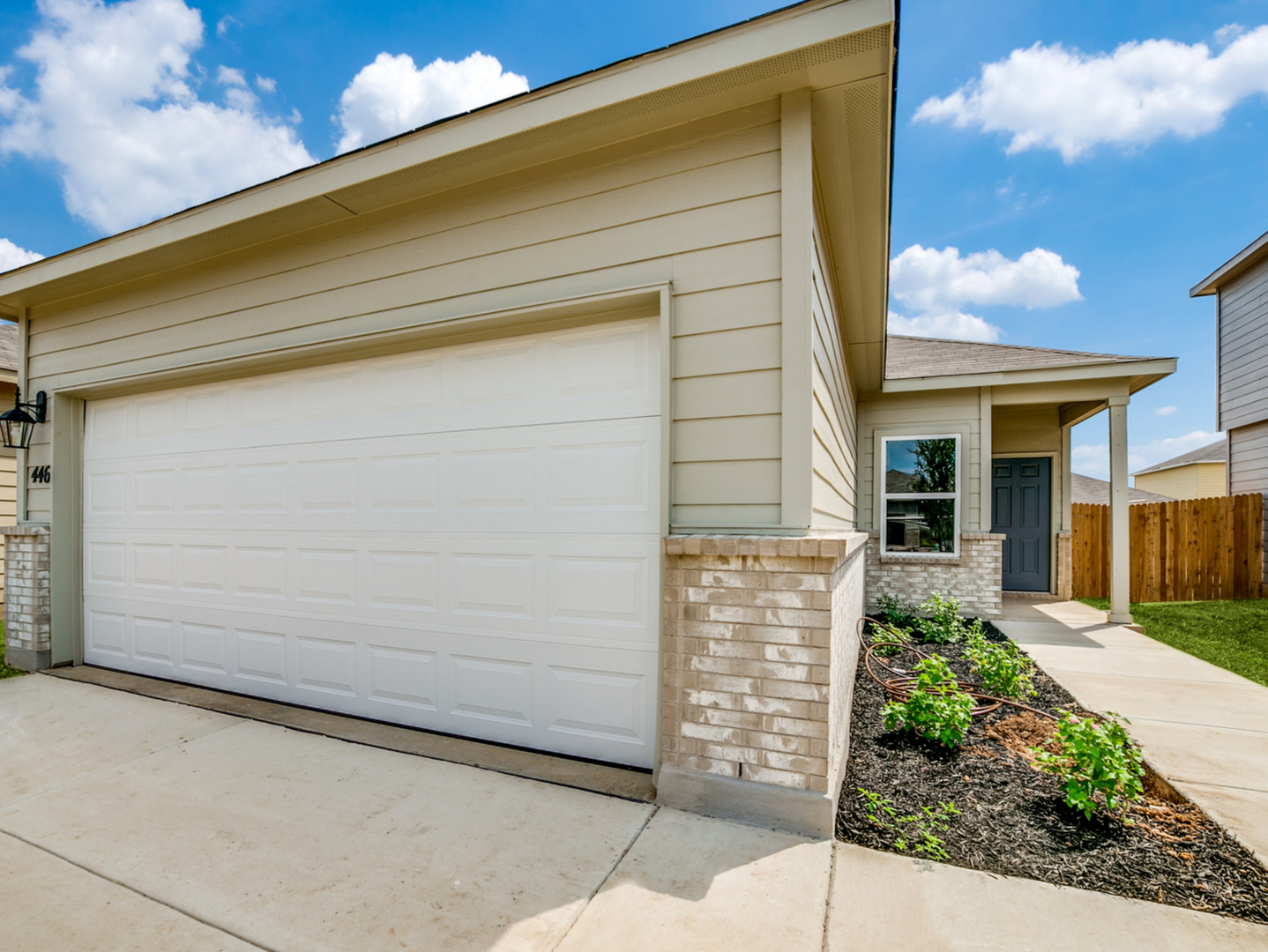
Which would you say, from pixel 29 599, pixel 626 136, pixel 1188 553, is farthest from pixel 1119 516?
pixel 29 599

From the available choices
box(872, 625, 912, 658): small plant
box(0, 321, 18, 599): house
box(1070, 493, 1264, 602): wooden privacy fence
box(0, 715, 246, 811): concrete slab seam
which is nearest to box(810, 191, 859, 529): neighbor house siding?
box(872, 625, 912, 658): small plant

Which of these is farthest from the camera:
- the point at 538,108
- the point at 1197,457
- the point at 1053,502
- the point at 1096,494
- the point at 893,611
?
the point at 1096,494

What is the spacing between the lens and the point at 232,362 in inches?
153

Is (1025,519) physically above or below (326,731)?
above

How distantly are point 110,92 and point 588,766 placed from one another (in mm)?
7699

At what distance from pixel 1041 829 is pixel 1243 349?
481 inches

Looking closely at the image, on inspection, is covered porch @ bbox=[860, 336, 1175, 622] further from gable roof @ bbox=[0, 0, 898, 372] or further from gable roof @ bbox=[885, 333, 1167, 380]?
gable roof @ bbox=[0, 0, 898, 372]

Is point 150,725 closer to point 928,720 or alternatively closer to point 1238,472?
point 928,720

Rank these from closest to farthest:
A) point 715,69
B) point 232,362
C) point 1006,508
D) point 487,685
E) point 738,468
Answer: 1. point 715,69
2. point 738,468
3. point 487,685
4. point 232,362
5. point 1006,508

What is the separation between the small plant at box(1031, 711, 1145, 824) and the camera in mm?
2227

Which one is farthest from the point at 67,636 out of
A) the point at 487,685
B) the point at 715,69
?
the point at 715,69

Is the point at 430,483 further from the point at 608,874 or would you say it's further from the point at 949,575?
the point at 949,575

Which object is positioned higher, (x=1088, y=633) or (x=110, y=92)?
(x=110, y=92)

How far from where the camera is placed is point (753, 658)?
234 cm
